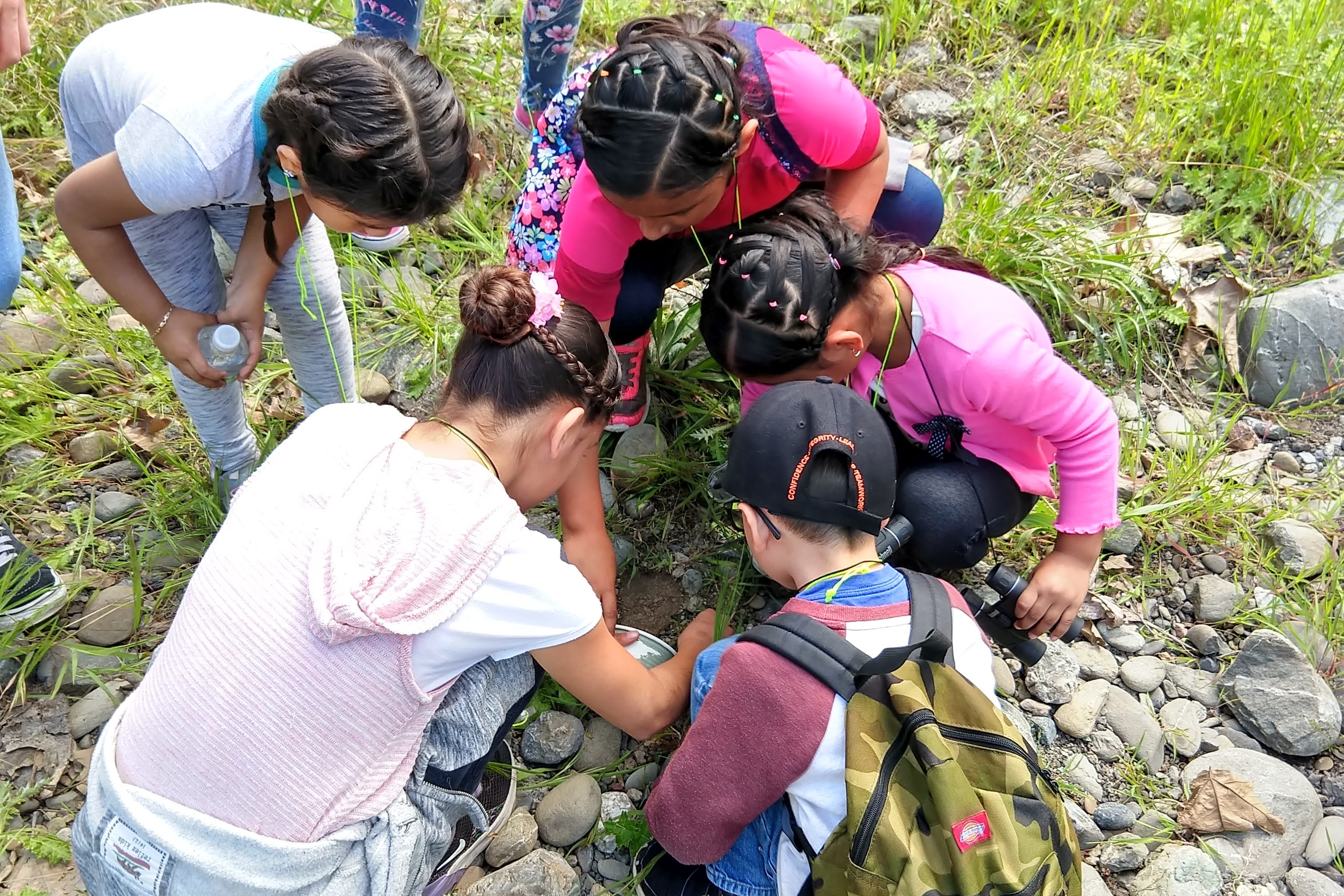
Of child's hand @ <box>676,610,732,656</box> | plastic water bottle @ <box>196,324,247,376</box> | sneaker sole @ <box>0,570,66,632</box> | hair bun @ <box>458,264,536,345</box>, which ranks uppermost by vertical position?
hair bun @ <box>458,264,536,345</box>

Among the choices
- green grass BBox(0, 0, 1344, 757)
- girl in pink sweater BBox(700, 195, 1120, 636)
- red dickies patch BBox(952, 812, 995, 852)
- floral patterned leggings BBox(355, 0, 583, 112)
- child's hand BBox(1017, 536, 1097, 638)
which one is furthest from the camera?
floral patterned leggings BBox(355, 0, 583, 112)

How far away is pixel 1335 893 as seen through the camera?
1.86 m

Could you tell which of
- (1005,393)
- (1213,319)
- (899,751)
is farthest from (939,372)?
(1213,319)

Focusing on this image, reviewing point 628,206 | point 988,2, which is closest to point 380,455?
point 628,206

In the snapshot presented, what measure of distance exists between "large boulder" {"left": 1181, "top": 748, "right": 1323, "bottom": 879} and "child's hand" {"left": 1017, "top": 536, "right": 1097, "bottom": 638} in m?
0.44

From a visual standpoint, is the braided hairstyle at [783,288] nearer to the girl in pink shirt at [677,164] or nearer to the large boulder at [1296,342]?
the girl in pink shirt at [677,164]

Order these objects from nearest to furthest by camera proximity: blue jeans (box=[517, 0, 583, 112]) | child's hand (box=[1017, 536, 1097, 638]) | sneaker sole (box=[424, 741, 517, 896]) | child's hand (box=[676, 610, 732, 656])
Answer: sneaker sole (box=[424, 741, 517, 896]) → child's hand (box=[676, 610, 732, 656]) → child's hand (box=[1017, 536, 1097, 638]) → blue jeans (box=[517, 0, 583, 112])

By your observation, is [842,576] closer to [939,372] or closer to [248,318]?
[939,372]

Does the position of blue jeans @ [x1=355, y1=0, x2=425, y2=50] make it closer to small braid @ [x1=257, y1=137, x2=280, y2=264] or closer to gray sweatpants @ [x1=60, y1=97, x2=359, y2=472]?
gray sweatpants @ [x1=60, y1=97, x2=359, y2=472]

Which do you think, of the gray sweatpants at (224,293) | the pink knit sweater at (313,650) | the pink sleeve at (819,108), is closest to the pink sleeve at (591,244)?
the pink sleeve at (819,108)

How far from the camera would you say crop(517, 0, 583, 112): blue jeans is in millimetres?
2744

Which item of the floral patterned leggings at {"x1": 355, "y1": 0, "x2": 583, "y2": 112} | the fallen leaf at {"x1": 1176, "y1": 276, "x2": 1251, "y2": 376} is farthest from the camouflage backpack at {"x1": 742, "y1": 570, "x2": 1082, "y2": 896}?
the floral patterned leggings at {"x1": 355, "y1": 0, "x2": 583, "y2": 112}

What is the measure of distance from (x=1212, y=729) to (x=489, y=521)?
5.67ft

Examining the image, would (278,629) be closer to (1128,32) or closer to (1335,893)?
(1335,893)
